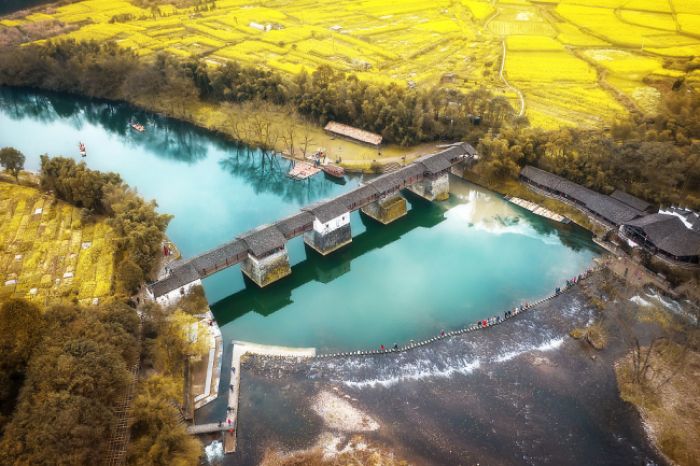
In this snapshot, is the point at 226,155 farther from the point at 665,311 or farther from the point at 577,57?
the point at 577,57

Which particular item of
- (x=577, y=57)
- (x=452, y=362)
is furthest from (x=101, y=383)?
(x=577, y=57)

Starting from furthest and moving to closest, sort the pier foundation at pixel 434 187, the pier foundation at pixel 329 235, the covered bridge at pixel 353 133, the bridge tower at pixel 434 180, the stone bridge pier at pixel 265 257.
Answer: the covered bridge at pixel 353 133, the pier foundation at pixel 434 187, the bridge tower at pixel 434 180, the pier foundation at pixel 329 235, the stone bridge pier at pixel 265 257

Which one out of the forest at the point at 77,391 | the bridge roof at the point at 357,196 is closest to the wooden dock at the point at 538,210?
the bridge roof at the point at 357,196

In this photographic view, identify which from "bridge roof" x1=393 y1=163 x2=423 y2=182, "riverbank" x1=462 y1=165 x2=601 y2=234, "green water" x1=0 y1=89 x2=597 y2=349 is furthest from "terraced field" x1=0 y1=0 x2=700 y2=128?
"green water" x1=0 y1=89 x2=597 y2=349

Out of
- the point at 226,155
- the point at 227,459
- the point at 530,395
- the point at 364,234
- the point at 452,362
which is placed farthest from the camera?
the point at 226,155

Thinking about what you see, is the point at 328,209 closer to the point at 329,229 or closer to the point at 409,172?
the point at 329,229

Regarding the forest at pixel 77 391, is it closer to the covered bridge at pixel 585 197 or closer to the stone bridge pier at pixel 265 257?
the stone bridge pier at pixel 265 257

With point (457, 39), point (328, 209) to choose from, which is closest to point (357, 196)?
point (328, 209)
